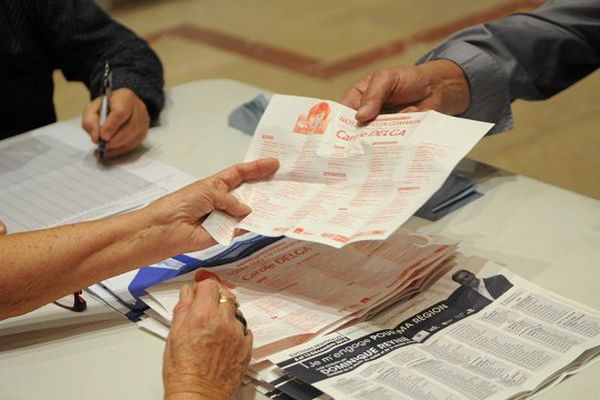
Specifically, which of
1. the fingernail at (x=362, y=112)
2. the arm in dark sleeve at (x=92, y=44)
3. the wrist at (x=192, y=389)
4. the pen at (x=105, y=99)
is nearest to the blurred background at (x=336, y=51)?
the arm in dark sleeve at (x=92, y=44)

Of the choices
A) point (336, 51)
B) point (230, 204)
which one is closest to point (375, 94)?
point (230, 204)

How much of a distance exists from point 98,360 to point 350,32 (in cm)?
350

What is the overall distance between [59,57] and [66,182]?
0.49 m

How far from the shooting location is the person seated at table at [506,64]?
4.96ft

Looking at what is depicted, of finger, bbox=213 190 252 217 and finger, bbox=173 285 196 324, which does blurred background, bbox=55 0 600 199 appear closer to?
finger, bbox=213 190 252 217

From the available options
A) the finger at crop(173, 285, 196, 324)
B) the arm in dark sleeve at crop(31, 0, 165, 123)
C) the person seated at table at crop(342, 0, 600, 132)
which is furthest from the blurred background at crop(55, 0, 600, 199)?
the finger at crop(173, 285, 196, 324)

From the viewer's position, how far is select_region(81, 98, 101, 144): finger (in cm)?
169

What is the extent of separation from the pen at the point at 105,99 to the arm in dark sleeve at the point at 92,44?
39 millimetres

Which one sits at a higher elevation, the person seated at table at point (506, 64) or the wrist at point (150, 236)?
the person seated at table at point (506, 64)

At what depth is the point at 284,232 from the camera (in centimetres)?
117

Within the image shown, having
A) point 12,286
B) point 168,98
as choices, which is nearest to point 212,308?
point 12,286

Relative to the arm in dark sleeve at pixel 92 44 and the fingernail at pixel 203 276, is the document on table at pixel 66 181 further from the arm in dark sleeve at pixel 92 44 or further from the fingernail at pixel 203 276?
the fingernail at pixel 203 276

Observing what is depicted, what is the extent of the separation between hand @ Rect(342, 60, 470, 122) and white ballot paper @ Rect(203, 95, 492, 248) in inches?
2.9

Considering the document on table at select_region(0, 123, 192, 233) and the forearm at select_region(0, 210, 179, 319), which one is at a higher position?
the forearm at select_region(0, 210, 179, 319)
